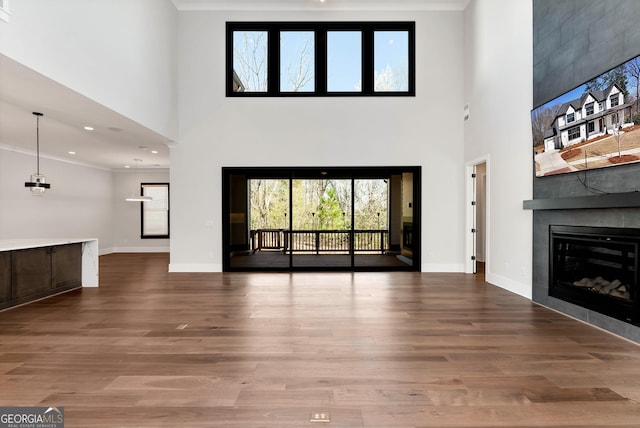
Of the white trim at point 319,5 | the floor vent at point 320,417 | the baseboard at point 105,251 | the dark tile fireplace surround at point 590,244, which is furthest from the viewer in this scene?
the baseboard at point 105,251

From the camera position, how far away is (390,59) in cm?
739

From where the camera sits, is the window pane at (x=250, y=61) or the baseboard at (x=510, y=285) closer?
the baseboard at (x=510, y=285)

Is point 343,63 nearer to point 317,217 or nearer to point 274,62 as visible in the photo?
point 274,62

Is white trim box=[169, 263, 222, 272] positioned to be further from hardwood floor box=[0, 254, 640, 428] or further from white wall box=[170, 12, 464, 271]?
hardwood floor box=[0, 254, 640, 428]

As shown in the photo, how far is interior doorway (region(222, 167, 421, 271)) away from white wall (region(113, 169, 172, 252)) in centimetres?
544

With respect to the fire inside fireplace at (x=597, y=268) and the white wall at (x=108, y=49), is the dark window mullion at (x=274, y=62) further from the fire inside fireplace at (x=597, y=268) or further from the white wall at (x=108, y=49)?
the fire inside fireplace at (x=597, y=268)

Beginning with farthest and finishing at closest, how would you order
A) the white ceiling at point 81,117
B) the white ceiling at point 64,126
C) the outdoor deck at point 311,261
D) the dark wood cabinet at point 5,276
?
the outdoor deck at point 311,261, the dark wood cabinet at point 5,276, the white ceiling at point 81,117, the white ceiling at point 64,126

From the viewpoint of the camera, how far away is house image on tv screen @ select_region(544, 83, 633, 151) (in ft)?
10.9

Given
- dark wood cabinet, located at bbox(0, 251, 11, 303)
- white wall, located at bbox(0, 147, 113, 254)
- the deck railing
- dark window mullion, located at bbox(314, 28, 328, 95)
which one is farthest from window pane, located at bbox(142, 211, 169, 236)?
dark window mullion, located at bbox(314, 28, 328, 95)

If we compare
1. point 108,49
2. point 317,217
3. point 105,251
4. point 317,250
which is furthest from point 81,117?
point 105,251

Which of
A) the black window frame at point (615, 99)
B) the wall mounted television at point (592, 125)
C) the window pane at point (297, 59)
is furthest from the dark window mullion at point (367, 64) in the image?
the black window frame at point (615, 99)

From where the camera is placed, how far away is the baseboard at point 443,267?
7.27 meters

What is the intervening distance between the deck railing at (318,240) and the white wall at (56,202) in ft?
19.3

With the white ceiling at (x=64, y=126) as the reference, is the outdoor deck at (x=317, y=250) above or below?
below
